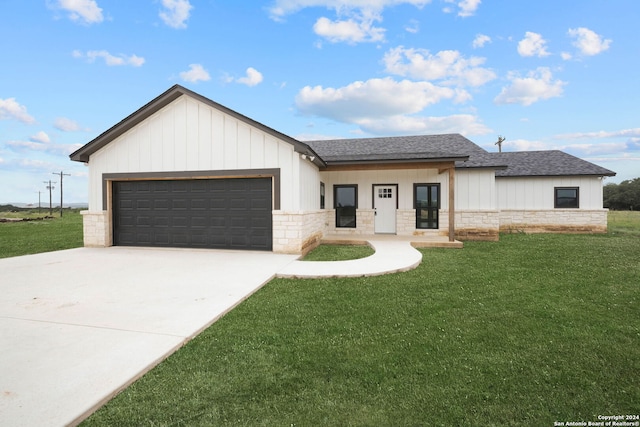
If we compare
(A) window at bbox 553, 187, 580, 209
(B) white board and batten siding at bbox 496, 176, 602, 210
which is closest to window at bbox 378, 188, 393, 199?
(B) white board and batten siding at bbox 496, 176, 602, 210

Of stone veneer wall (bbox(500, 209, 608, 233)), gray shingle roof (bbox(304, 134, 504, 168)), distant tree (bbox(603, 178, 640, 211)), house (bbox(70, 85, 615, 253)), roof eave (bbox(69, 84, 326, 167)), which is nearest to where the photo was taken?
roof eave (bbox(69, 84, 326, 167))

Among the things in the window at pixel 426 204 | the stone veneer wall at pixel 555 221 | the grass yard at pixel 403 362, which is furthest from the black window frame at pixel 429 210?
the grass yard at pixel 403 362

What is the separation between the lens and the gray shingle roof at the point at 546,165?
14337 mm

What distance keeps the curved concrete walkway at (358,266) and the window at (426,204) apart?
4.87 meters

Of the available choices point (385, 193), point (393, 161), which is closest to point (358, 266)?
point (393, 161)

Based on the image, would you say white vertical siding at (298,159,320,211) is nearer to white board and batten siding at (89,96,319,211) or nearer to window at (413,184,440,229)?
white board and batten siding at (89,96,319,211)

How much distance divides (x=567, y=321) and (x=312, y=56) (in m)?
19.8

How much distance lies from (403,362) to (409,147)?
1373cm

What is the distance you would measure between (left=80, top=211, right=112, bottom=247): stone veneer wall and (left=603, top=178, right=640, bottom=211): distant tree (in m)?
66.1

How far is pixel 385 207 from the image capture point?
13.3 meters

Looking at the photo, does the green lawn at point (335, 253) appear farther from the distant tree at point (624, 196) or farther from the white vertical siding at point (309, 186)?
the distant tree at point (624, 196)

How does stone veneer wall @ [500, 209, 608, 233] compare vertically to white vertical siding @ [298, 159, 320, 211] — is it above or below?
below

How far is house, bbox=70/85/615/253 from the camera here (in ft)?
30.0

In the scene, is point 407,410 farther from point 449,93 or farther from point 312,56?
point 449,93
